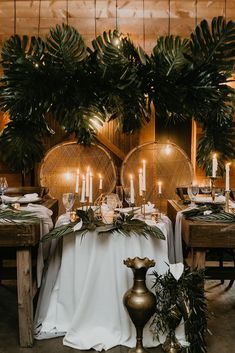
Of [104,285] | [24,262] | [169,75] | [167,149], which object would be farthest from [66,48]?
[104,285]

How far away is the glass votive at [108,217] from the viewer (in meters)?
2.56

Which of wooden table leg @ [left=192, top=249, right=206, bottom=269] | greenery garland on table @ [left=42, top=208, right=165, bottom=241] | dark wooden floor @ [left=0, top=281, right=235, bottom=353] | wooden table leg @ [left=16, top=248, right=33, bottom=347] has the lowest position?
dark wooden floor @ [left=0, top=281, right=235, bottom=353]

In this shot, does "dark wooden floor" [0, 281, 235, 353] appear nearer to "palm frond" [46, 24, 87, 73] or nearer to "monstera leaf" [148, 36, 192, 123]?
"monstera leaf" [148, 36, 192, 123]

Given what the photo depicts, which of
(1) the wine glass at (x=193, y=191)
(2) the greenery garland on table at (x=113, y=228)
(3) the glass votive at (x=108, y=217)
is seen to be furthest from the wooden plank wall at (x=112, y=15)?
(2) the greenery garland on table at (x=113, y=228)

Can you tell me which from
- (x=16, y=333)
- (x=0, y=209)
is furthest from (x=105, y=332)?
(x=0, y=209)

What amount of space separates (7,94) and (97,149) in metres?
→ 1.19

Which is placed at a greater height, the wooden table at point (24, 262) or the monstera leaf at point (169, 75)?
the monstera leaf at point (169, 75)

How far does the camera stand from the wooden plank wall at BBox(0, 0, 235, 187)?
12.6 feet

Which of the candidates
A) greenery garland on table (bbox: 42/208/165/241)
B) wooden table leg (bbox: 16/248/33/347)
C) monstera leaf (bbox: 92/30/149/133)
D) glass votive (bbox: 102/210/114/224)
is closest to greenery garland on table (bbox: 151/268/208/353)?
greenery garland on table (bbox: 42/208/165/241)

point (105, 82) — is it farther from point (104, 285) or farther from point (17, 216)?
point (104, 285)

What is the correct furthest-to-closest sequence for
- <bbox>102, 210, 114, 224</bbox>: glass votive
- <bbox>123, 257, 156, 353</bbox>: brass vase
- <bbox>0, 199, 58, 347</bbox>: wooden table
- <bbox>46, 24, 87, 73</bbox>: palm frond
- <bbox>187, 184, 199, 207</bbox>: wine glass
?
<bbox>46, 24, 87, 73</bbox>: palm frond → <bbox>187, 184, 199, 207</bbox>: wine glass → <bbox>102, 210, 114, 224</bbox>: glass votive → <bbox>0, 199, 58, 347</bbox>: wooden table → <bbox>123, 257, 156, 353</bbox>: brass vase

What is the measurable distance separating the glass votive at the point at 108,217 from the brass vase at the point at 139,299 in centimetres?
40

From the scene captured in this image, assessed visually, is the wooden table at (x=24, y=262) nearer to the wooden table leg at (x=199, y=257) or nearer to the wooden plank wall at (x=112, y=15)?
the wooden table leg at (x=199, y=257)

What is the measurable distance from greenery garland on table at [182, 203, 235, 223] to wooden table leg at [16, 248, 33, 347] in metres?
1.02
